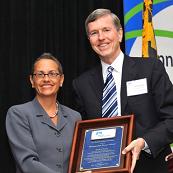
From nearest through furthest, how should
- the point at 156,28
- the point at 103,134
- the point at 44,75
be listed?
the point at 103,134 → the point at 44,75 → the point at 156,28

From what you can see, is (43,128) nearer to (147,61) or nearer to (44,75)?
(44,75)

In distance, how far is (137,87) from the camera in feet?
8.66

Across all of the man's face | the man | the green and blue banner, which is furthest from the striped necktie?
the green and blue banner

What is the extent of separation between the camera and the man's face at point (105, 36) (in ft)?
8.94

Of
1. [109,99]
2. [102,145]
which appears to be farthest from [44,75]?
[102,145]

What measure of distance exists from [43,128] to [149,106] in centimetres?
63

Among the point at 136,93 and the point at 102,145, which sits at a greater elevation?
the point at 136,93

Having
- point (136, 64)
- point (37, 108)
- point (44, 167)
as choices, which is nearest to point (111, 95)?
point (136, 64)

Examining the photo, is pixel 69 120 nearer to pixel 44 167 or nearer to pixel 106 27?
pixel 44 167

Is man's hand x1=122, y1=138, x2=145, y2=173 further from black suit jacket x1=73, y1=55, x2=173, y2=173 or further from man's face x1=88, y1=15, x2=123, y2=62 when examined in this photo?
man's face x1=88, y1=15, x2=123, y2=62

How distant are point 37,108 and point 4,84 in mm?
980

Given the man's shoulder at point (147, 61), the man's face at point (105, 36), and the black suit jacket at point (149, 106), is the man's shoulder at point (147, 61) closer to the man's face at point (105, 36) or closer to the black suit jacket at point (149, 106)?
the black suit jacket at point (149, 106)

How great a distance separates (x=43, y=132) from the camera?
2447 mm

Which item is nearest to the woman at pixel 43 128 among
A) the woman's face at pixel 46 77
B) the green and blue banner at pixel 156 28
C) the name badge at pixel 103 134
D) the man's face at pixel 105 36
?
the woman's face at pixel 46 77
